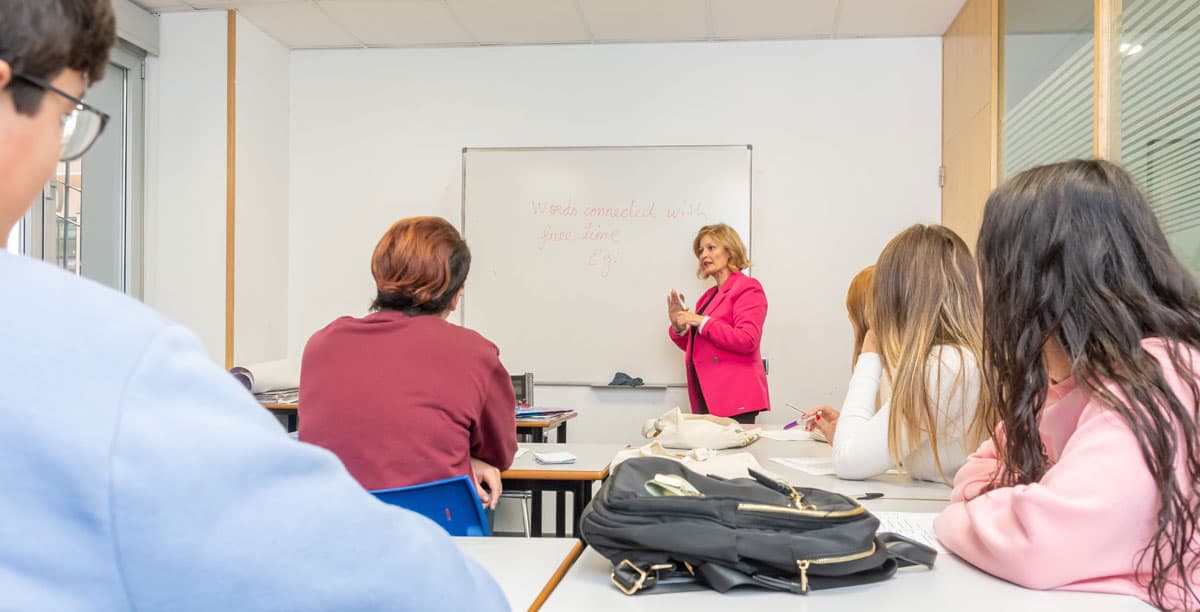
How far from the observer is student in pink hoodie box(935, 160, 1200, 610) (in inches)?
40.3

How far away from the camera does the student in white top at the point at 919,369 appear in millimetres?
1895

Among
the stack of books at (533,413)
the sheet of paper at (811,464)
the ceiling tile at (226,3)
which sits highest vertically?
the ceiling tile at (226,3)

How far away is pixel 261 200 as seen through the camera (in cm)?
479

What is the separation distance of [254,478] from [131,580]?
0.07 m

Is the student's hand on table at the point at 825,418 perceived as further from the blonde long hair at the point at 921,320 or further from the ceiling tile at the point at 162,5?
the ceiling tile at the point at 162,5

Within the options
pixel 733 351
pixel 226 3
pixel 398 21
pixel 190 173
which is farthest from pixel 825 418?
pixel 226 3

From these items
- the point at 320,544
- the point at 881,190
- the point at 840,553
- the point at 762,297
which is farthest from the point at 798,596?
the point at 881,190

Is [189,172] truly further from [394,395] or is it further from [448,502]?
[448,502]

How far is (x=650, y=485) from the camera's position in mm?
1189

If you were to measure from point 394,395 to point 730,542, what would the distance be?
936 mm

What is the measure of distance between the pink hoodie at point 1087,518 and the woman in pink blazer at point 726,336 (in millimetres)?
2766

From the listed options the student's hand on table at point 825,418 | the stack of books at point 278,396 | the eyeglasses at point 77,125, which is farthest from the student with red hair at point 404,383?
the stack of books at point 278,396

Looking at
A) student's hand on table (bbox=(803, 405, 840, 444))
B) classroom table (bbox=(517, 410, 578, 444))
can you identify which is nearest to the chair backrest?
student's hand on table (bbox=(803, 405, 840, 444))

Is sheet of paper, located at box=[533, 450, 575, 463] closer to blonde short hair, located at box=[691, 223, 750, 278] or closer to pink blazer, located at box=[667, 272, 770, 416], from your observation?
pink blazer, located at box=[667, 272, 770, 416]
